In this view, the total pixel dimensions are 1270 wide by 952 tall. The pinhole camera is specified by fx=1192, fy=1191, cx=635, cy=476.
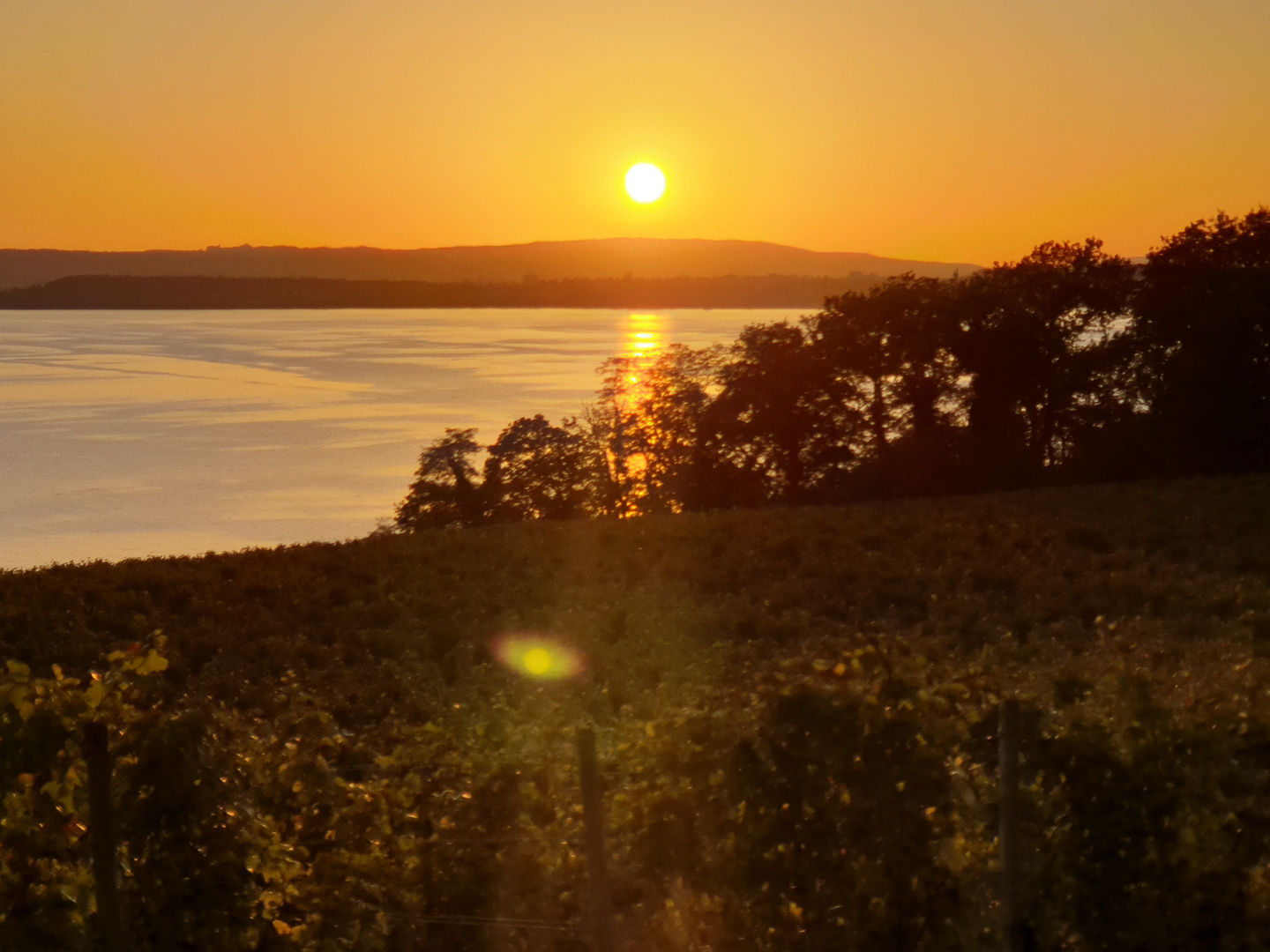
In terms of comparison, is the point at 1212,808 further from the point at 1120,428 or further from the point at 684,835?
the point at 1120,428

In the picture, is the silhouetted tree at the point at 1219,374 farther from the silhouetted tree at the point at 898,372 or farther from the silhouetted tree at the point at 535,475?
the silhouetted tree at the point at 535,475

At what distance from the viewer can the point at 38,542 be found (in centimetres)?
6312

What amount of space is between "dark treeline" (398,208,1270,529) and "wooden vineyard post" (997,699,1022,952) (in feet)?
129

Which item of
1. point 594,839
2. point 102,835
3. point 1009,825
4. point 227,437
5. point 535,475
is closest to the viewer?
point 102,835

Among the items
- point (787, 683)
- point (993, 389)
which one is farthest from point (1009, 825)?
point (993, 389)

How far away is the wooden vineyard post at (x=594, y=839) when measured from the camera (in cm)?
496

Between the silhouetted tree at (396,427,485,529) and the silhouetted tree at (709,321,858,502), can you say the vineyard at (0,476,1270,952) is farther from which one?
the silhouetted tree at (396,427,485,529)

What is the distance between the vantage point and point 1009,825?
4.87 metres

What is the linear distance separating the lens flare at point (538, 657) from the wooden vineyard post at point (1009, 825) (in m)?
11.2

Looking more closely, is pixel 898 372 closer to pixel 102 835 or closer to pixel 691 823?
pixel 691 823

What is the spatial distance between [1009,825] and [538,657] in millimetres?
13419

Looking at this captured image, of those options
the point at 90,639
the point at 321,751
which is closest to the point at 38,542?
the point at 90,639

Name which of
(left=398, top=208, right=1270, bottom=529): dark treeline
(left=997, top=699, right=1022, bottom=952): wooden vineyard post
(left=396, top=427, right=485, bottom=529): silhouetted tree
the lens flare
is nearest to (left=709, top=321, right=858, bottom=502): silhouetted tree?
(left=398, top=208, right=1270, bottom=529): dark treeline

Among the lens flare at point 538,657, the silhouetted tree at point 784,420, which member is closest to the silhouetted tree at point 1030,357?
the silhouetted tree at point 784,420
